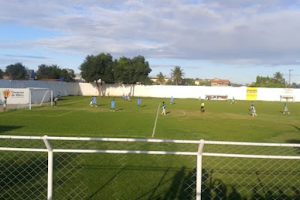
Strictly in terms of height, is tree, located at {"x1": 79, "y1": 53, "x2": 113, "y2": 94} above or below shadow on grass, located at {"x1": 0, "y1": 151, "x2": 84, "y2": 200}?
above

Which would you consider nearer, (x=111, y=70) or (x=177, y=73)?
(x=111, y=70)

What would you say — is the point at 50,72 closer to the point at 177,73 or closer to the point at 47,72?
the point at 47,72

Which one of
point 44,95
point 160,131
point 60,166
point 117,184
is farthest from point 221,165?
point 44,95

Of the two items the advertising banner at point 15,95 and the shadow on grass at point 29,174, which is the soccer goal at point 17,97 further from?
the shadow on grass at point 29,174

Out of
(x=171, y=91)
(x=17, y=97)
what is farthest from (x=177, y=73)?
(x=17, y=97)

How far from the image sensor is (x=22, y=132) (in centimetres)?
1473

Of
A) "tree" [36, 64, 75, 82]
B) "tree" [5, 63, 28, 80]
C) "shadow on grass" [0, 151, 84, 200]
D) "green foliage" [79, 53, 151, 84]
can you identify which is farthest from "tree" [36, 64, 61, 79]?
"shadow on grass" [0, 151, 84, 200]

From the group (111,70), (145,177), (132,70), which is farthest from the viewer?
(132,70)

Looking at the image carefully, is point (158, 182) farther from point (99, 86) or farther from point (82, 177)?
point (99, 86)

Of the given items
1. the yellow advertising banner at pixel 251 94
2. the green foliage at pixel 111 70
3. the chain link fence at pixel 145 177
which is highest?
the green foliage at pixel 111 70

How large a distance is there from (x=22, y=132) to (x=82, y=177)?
896 cm

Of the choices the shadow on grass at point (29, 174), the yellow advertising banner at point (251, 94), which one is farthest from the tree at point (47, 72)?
the shadow on grass at point (29, 174)

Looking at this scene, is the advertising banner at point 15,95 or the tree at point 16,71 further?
the tree at point 16,71

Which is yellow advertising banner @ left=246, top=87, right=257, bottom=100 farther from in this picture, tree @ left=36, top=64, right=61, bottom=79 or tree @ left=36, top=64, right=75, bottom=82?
tree @ left=36, top=64, right=61, bottom=79
